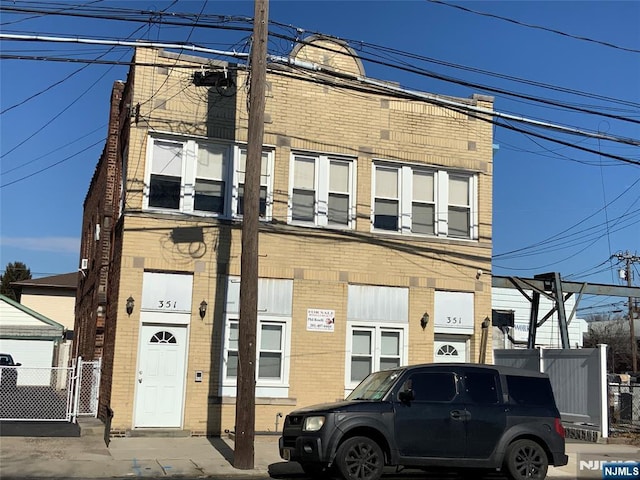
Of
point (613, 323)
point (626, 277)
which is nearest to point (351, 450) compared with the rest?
point (626, 277)

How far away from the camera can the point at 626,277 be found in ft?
172

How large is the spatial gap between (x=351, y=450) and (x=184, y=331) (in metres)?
6.08

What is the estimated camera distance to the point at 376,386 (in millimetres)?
10828

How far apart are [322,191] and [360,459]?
761 cm

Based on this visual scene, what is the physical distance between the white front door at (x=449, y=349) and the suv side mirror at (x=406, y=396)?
6.51m

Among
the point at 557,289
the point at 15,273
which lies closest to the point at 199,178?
the point at 557,289

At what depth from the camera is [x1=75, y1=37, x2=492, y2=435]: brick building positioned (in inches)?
569

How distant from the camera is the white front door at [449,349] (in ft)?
54.3

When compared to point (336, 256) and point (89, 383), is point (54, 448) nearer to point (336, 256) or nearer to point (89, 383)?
point (89, 383)

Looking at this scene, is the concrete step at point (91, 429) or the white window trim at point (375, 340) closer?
the concrete step at point (91, 429)

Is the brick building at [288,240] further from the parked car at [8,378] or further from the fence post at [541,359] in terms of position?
the fence post at [541,359]

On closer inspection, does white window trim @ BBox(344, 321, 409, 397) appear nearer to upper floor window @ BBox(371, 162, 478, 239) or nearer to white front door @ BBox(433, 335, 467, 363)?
white front door @ BBox(433, 335, 467, 363)

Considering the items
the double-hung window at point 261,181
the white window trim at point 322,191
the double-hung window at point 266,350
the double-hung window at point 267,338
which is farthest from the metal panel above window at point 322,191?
the double-hung window at point 266,350

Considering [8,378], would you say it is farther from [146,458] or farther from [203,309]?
[146,458]
